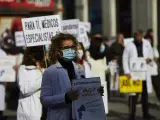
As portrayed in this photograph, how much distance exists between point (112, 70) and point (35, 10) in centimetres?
444

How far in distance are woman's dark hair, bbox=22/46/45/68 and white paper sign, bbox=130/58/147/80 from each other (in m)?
3.91

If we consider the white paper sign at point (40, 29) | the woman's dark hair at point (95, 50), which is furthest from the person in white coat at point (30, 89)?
the woman's dark hair at point (95, 50)

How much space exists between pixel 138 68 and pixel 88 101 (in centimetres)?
616

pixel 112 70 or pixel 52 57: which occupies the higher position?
pixel 52 57

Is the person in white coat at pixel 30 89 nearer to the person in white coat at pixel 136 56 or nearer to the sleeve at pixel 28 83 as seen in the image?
the sleeve at pixel 28 83

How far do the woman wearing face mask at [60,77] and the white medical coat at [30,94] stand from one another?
167 centimetres

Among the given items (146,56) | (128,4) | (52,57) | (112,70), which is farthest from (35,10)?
(52,57)

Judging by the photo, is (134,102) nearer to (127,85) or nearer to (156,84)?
(127,85)

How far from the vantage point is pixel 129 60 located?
431 inches

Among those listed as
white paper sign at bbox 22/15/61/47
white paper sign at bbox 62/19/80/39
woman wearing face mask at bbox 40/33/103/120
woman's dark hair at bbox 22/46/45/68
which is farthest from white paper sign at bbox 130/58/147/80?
woman wearing face mask at bbox 40/33/103/120

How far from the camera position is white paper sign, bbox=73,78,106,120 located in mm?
4754

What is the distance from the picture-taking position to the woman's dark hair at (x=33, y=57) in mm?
6914

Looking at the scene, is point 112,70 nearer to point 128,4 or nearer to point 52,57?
point 52,57

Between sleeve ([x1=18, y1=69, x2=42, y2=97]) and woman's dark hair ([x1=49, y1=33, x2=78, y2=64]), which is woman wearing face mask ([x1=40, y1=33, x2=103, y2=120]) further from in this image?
sleeve ([x1=18, y1=69, x2=42, y2=97])
